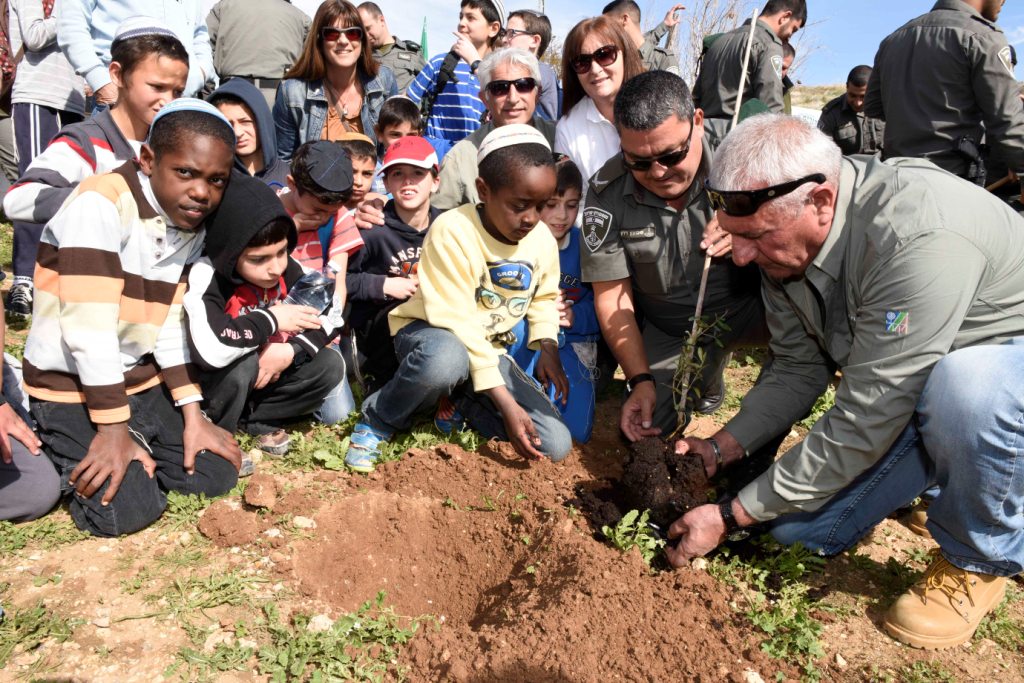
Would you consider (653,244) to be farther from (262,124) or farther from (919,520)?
(262,124)

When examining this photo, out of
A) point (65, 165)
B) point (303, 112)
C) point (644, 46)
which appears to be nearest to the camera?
point (65, 165)

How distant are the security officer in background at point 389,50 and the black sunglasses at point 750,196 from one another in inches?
197

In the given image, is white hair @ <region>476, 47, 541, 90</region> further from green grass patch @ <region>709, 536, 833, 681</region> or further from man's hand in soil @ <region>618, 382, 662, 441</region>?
green grass patch @ <region>709, 536, 833, 681</region>

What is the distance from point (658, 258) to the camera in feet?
12.1

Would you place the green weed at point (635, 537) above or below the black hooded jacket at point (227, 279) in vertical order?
below

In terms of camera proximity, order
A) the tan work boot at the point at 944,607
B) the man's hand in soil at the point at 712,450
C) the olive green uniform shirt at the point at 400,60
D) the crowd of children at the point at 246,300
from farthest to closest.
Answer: the olive green uniform shirt at the point at 400,60 < the man's hand in soil at the point at 712,450 < the crowd of children at the point at 246,300 < the tan work boot at the point at 944,607

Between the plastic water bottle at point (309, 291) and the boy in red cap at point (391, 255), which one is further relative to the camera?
the boy in red cap at point (391, 255)

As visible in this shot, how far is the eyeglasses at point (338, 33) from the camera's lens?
15.4ft

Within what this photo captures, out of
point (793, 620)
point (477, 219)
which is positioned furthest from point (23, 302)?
point (793, 620)

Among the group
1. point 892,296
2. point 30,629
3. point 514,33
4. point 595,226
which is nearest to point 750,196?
point 892,296

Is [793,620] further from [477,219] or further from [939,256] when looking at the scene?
[477,219]

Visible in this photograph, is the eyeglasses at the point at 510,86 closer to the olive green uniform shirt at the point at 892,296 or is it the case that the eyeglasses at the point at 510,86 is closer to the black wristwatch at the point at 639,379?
the black wristwatch at the point at 639,379

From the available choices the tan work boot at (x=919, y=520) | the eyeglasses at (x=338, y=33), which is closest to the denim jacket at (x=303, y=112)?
the eyeglasses at (x=338, y=33)

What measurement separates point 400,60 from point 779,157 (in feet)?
17.9
